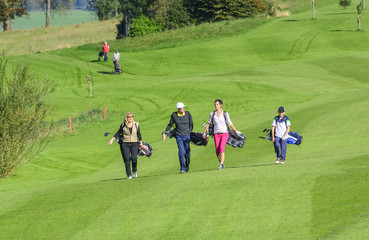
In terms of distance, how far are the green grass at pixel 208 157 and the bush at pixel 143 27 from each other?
10962mm

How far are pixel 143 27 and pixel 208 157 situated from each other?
179 feet

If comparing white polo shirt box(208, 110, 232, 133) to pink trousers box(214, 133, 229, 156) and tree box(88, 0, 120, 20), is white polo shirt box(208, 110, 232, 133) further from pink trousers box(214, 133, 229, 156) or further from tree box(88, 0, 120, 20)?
tree box(88, 0, 120, 20)

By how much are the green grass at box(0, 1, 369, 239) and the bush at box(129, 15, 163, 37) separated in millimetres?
10962

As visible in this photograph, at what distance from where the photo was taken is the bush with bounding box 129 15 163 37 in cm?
7781

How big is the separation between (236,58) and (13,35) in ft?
159

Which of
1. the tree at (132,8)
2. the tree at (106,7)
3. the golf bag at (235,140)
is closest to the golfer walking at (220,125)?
the golf bag at (235,140)

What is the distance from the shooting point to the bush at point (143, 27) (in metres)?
77.8

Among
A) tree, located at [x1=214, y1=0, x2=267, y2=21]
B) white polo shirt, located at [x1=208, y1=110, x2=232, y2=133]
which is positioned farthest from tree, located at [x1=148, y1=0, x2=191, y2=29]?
white polo shirt, located at [x1=208, y1=110, x2=232, y2=133]

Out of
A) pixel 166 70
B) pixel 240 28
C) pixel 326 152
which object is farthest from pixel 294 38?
pixel 326 152

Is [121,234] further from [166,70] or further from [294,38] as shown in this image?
[294,38]

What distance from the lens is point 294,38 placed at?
6838 cm

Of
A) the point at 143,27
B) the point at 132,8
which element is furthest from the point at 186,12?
the point at 132,8

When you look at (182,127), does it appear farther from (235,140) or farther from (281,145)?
(281,145)

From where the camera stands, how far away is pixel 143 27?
78.1 m
